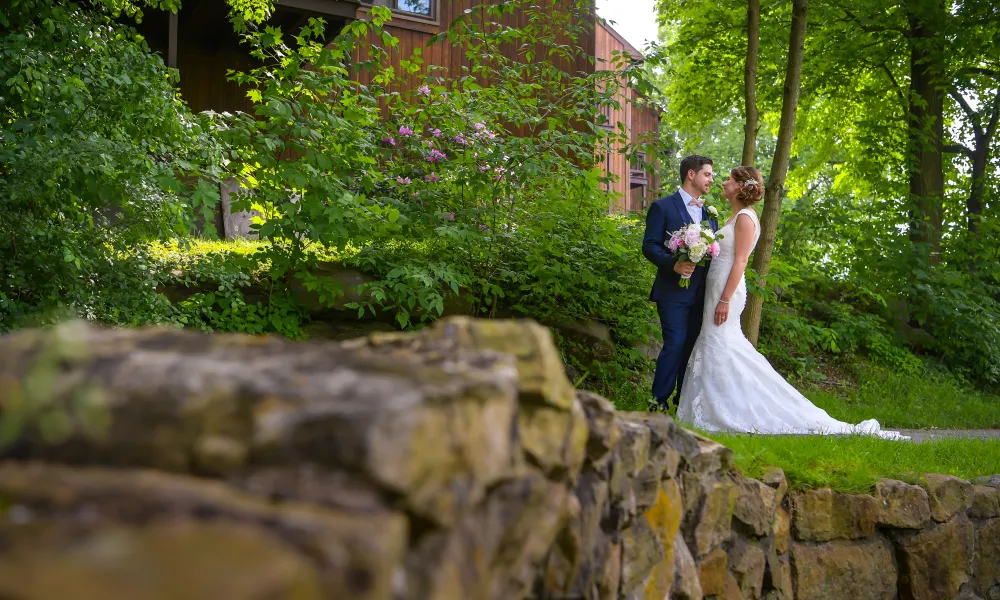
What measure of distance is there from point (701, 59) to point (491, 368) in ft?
36.6

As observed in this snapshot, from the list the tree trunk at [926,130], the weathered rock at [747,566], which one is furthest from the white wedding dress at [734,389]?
the tree trunk at [926,130]

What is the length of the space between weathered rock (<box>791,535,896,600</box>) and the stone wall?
9.55 ft

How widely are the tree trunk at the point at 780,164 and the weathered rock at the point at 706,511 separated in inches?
173

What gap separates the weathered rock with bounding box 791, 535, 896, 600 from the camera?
4594 mm

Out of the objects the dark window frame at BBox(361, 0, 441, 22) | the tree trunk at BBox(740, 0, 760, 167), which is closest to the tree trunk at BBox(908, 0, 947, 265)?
the tree trunk at BBox(740, 0, 760, 167)

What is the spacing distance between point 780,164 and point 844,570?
4.49m

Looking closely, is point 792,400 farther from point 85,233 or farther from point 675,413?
point 85,233

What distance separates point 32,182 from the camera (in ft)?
15.0

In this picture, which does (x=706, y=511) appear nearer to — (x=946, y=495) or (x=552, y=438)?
(x=552, y=438)

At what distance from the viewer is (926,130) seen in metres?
12.1

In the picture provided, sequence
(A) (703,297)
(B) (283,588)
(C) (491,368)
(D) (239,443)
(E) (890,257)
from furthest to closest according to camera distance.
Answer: (E) (890,257) < (A) (703,297) < (C) (491,368) < (D) (239,443) < (B) (283,588)

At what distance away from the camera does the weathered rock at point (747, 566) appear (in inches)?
155

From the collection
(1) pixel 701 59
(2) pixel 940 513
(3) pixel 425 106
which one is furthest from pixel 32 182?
(1) pixel 701 59

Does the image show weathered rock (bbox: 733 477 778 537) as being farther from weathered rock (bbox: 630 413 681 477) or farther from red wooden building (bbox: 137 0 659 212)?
red wooden building (bbox: 137 0 659 212)
